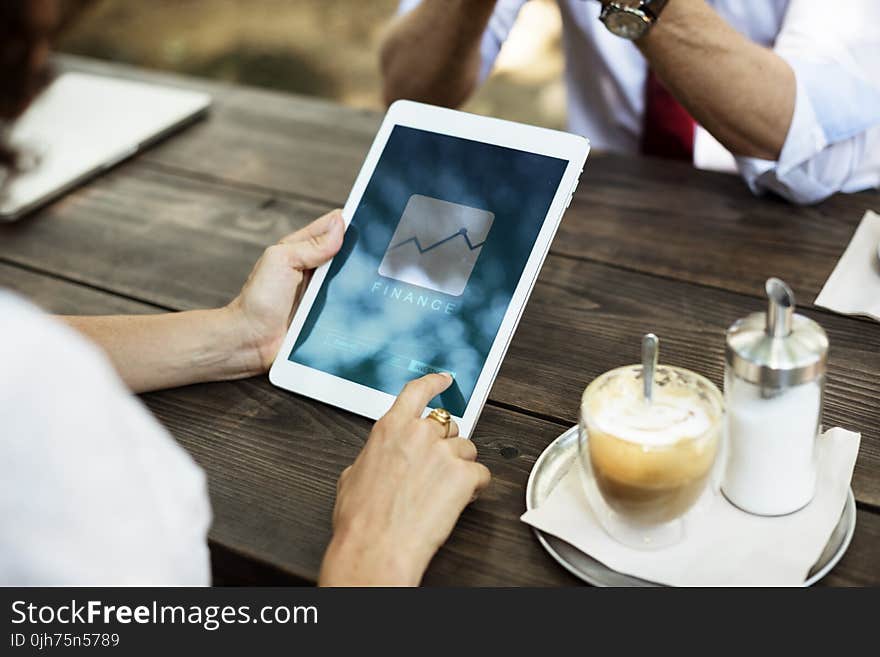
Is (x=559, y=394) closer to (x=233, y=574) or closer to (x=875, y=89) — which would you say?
(x=233, y=574)

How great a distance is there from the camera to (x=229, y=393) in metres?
0.94

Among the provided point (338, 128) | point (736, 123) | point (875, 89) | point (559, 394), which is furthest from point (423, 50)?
point (559, 394)

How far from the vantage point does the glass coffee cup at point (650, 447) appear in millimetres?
636

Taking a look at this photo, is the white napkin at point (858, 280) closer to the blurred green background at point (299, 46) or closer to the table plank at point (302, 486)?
the table plank at point (302, 486)

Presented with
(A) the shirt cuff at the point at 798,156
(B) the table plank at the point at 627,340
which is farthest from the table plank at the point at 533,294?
(A) the shirt cuff at the point at 798,156

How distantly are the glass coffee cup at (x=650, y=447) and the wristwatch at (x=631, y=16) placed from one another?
588 millimetres

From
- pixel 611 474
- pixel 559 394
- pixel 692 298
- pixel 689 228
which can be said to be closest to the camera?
pixel 611 474

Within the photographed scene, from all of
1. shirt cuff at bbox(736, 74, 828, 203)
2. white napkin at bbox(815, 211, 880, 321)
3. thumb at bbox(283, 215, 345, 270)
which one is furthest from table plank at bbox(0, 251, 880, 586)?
shirt cuff at bbox(736, 74, 828, 203)

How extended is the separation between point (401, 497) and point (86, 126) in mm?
1002

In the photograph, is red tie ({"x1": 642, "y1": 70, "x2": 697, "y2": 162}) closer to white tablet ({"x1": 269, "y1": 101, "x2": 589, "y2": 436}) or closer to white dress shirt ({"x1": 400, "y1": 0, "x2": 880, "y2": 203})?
white dress shirt ({"x1": 400, "y1": 0, "x2": 880, "y2": 203})

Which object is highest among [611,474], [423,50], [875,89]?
[875,89]

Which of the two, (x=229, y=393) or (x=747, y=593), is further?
(x=229, y=393)

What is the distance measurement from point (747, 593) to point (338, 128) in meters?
1.02

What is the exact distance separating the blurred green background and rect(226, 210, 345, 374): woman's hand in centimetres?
221
